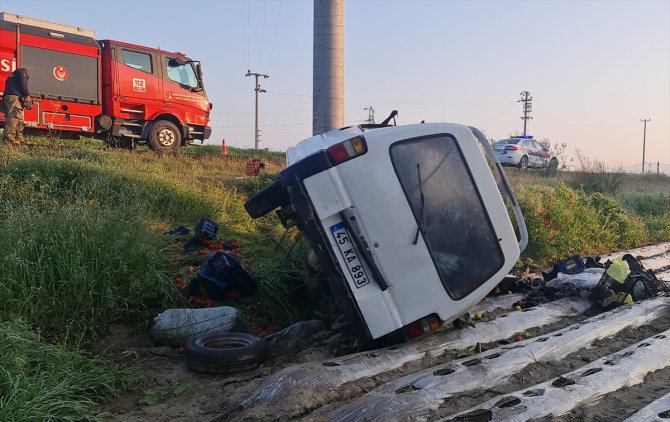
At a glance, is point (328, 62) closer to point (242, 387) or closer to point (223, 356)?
point (223, 356)

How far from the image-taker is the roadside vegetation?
3.83 metres

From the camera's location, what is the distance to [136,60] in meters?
15.0

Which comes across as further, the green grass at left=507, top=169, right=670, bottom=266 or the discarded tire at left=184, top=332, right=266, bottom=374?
the green grass at left=507, top=169, right=670, bottom=266

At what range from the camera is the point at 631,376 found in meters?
4.18

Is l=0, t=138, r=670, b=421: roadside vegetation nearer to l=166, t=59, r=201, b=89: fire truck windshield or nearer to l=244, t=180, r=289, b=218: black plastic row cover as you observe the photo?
l=244, t=180, r=289, b=218: black plastic row cover

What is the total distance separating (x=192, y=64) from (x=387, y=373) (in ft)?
45.7

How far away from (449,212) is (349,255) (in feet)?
2.70

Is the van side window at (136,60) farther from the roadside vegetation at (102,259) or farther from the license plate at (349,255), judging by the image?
the license plate at (349,255)

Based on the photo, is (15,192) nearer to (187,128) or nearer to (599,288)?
(599,288)

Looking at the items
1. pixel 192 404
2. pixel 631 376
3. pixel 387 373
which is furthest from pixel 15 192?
pixel 631 376

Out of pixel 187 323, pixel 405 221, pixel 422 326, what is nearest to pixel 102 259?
pixel 187 323

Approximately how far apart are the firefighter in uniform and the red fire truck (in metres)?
0.66

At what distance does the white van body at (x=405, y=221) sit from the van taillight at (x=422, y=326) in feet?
0.18

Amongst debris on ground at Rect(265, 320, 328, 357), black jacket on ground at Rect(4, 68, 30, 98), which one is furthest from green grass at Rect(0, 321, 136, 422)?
black jacket on ground at Rect(4, 68, 30, 98)
